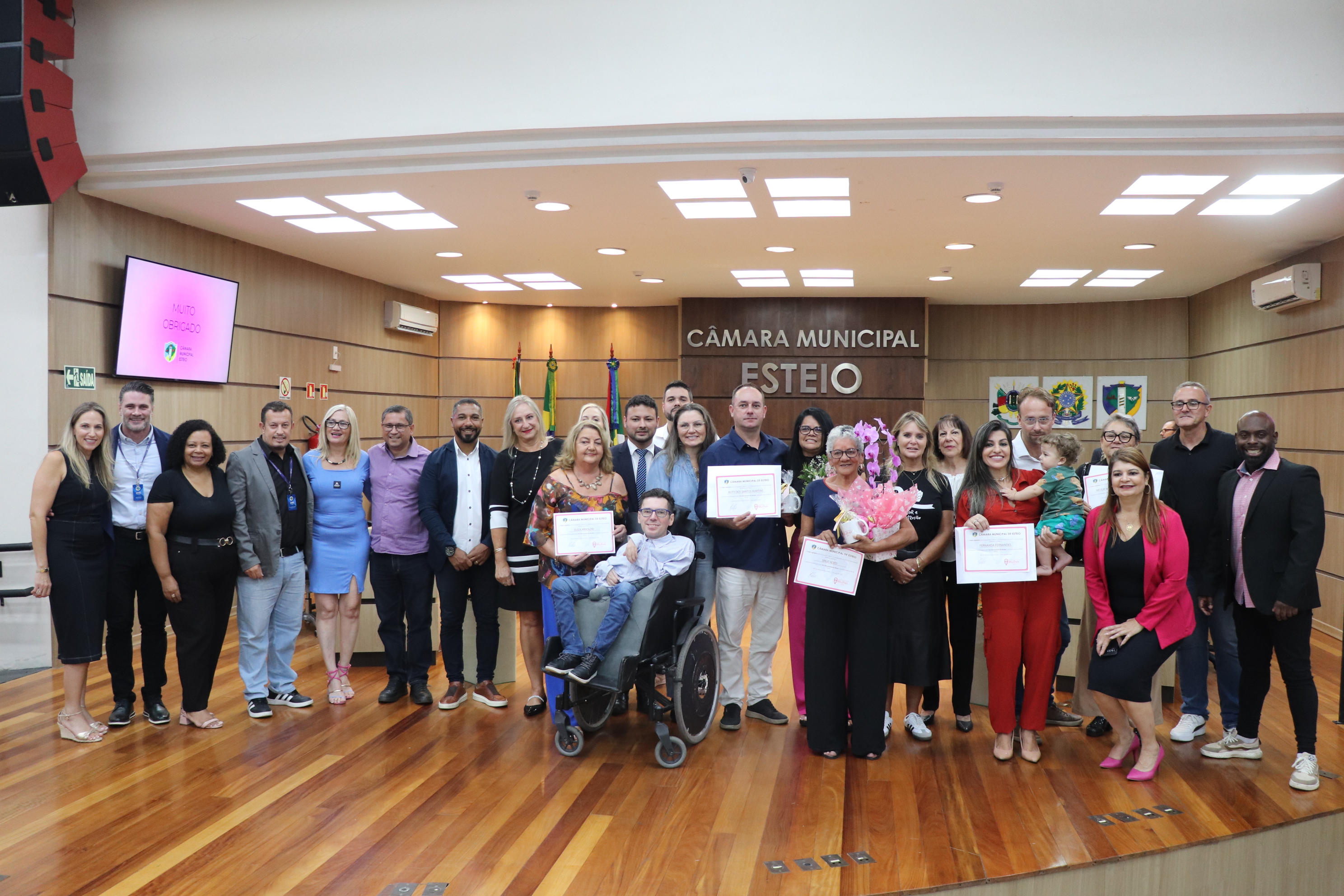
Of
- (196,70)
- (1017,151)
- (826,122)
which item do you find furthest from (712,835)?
(196,70)

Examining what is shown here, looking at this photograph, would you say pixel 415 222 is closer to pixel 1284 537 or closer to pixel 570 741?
pixel 570 741

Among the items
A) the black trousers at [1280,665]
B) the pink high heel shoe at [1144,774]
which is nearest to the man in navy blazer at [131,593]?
the pink high heel shoe at [1144,774]

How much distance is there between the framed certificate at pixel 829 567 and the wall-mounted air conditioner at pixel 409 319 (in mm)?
7334

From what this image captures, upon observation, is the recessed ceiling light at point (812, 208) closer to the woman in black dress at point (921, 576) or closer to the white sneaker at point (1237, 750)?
the woman in black dress at point (921, 576)

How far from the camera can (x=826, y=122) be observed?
15.5 feet

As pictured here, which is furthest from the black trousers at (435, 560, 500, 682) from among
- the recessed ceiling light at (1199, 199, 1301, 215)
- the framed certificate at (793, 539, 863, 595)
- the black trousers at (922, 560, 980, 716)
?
the recessed ceiling light at (1199, 199, 1301, 215)

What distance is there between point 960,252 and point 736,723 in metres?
5.08

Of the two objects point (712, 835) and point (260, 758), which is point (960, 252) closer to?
point (712, 835)

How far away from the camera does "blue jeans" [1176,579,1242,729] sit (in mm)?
4203

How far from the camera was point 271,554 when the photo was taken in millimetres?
4547

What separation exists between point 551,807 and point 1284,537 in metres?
3.22

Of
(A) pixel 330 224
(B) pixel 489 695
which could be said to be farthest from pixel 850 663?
(A) pixel 330 224

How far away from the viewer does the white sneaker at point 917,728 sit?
425cm

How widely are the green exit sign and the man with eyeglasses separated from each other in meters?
6.35
